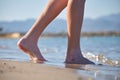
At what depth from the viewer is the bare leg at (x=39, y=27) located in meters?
2.23

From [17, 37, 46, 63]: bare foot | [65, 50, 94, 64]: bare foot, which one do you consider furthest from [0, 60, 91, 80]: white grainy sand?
[17, 37, 46, 63]: bare foot

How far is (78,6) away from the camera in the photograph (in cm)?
216

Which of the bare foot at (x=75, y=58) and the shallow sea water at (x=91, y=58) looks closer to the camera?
the shallow sea water at (x=91, y=58)

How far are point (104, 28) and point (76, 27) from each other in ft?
59.5

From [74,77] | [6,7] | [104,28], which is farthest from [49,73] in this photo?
[104,28]

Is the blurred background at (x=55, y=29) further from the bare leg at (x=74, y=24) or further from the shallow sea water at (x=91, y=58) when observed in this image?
the bare leg at (x=74, y=24)

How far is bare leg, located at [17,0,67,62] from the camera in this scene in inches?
87.7

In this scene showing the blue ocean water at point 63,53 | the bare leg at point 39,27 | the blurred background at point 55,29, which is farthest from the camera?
the blurred background at point 55,29

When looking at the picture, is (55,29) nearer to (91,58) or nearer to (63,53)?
(63,53)

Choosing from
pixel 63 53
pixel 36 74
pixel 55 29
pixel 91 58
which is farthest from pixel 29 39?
pixel 55 29

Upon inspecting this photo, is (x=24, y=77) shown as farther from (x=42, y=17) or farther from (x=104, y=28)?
(x=104, y=28)

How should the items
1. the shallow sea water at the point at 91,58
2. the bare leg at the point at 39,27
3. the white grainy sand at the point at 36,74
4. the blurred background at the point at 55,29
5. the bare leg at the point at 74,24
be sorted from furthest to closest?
the blurred background at the point at 55,29 → the bare leg at the point at 39,27 → the bare leg at the point at 74,24 → the shallow sea water at the point at 91,58 → the white grainy sand at the point at 36,74

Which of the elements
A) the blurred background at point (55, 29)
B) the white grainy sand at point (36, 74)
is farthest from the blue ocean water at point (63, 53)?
the white grainy sand at point (36, 74)

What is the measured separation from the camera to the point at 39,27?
2.27 m
